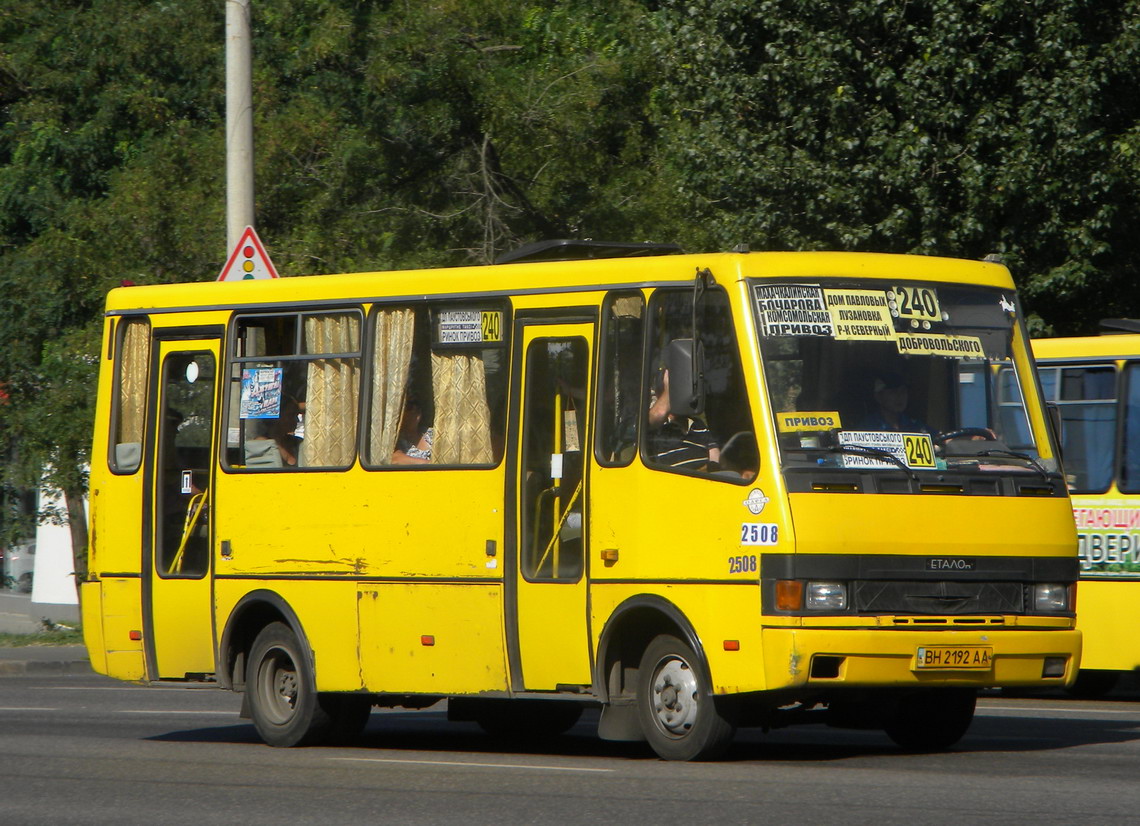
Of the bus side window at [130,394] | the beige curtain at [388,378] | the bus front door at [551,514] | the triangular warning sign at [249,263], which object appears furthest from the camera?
the triangular warning sign at [249,263]

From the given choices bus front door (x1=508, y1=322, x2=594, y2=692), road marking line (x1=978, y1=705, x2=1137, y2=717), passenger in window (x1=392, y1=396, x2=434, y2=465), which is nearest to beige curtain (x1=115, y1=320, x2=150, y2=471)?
passenger in window (x1=392, y1=396, x2=434, y2=465)

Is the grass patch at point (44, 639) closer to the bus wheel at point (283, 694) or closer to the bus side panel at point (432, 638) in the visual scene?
the bus wheel at point (283, 694)

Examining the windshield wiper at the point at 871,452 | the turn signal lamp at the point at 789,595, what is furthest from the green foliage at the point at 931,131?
the turn signal lamp at the point at 789,595

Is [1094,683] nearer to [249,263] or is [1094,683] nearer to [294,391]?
[294,391]

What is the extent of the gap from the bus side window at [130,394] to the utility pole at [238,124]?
3.87 m

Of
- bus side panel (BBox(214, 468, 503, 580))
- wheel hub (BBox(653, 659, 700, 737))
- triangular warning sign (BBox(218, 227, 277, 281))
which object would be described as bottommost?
wheel hub (BBox(653, 659, 700, 737))

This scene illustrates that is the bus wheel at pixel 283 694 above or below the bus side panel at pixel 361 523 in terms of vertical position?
below

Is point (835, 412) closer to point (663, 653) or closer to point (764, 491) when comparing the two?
point (764, 491)

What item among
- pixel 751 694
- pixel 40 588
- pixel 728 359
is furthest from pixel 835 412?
pixel 40 588

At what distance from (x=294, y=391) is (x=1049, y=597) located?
494cm

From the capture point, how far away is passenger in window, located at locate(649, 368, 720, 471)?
10430 millimetres

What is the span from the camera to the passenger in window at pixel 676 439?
1043 centimetres

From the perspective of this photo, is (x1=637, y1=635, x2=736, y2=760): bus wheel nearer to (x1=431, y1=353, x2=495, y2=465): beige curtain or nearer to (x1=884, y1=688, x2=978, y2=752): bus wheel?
(x1=884, y1=688, x2=978, y2=752): bus wheel

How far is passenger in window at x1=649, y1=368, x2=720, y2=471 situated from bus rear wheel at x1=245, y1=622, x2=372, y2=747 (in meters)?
2.97
